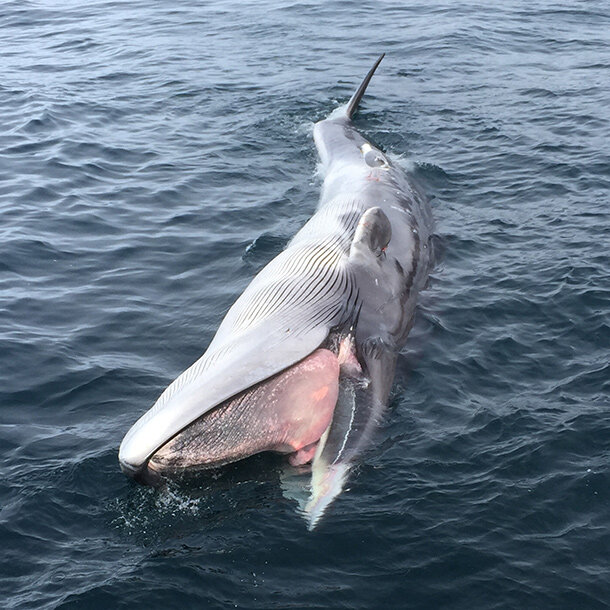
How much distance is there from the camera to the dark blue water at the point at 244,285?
27.6 ft

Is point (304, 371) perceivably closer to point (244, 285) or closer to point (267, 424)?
point (267, 424)

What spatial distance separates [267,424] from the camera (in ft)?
31.8

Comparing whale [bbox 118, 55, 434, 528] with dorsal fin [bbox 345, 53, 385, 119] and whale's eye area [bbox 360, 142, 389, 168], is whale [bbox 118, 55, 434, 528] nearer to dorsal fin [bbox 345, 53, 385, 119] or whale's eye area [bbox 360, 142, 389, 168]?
whale's eye area [bbox 360, 142, 389, 168]

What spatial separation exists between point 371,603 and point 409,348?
456 cm

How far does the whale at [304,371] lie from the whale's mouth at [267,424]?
0.5 inches

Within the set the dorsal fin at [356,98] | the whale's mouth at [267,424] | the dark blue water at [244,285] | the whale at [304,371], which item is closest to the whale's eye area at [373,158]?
the dark blue water at [244,285]

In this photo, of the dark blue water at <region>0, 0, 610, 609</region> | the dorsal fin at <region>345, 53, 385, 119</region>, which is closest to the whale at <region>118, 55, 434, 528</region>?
the dark blue water at <region>0, 0, 610, 609</region>

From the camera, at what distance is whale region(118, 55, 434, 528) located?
8875 millimetres

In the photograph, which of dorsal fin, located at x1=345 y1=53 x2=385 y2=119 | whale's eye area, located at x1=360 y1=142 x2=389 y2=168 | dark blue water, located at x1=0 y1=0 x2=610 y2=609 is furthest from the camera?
dorsal fin, located at x1=345 y1=53 x2=385 y2=119

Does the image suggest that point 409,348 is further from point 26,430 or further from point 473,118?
point 473,118

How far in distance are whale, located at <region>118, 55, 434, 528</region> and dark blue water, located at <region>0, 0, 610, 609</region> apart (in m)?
0.32

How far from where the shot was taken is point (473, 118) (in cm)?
2133

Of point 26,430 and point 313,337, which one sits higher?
point 313,337

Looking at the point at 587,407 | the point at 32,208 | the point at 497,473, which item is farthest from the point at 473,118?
the point at 497,473
